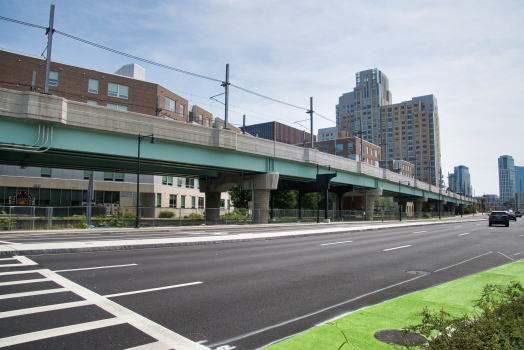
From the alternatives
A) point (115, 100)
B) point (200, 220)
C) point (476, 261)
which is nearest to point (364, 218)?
point (200, 220)

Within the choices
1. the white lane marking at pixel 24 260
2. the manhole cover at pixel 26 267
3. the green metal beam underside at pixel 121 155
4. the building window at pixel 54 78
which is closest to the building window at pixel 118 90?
the building window at pixel 54 78

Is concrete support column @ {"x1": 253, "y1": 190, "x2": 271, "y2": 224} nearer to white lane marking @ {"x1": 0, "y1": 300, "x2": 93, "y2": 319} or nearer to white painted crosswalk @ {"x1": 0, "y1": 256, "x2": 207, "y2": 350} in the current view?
white painted crosswalk @ {"x1": 0, "y1": 256, "x2": 207, "y2": 350}

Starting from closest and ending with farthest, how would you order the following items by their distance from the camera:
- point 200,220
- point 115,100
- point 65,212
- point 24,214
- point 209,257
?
point 209,257
point 24,214
point 65,212
point 200,220
point 115,100

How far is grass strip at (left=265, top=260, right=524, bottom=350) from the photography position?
4.63 m

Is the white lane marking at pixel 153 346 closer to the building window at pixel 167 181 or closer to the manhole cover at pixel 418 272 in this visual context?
the manhole cover at pixel 418 272

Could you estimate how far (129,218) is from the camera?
35250 millimetres

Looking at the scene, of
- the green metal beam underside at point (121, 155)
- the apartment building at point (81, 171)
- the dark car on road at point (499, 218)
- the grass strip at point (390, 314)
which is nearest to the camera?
the grass strip at point (390, 314)

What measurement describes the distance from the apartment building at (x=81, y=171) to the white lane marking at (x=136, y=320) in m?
38.7

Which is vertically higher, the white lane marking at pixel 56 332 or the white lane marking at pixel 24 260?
the white lane marking at pixel 24 260

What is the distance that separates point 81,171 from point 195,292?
181 feet

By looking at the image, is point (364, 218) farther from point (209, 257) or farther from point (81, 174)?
point (209, 257)

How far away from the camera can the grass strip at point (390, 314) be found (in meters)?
4.63

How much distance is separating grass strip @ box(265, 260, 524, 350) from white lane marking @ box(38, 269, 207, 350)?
46.2 inches

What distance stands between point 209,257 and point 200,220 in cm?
2671
